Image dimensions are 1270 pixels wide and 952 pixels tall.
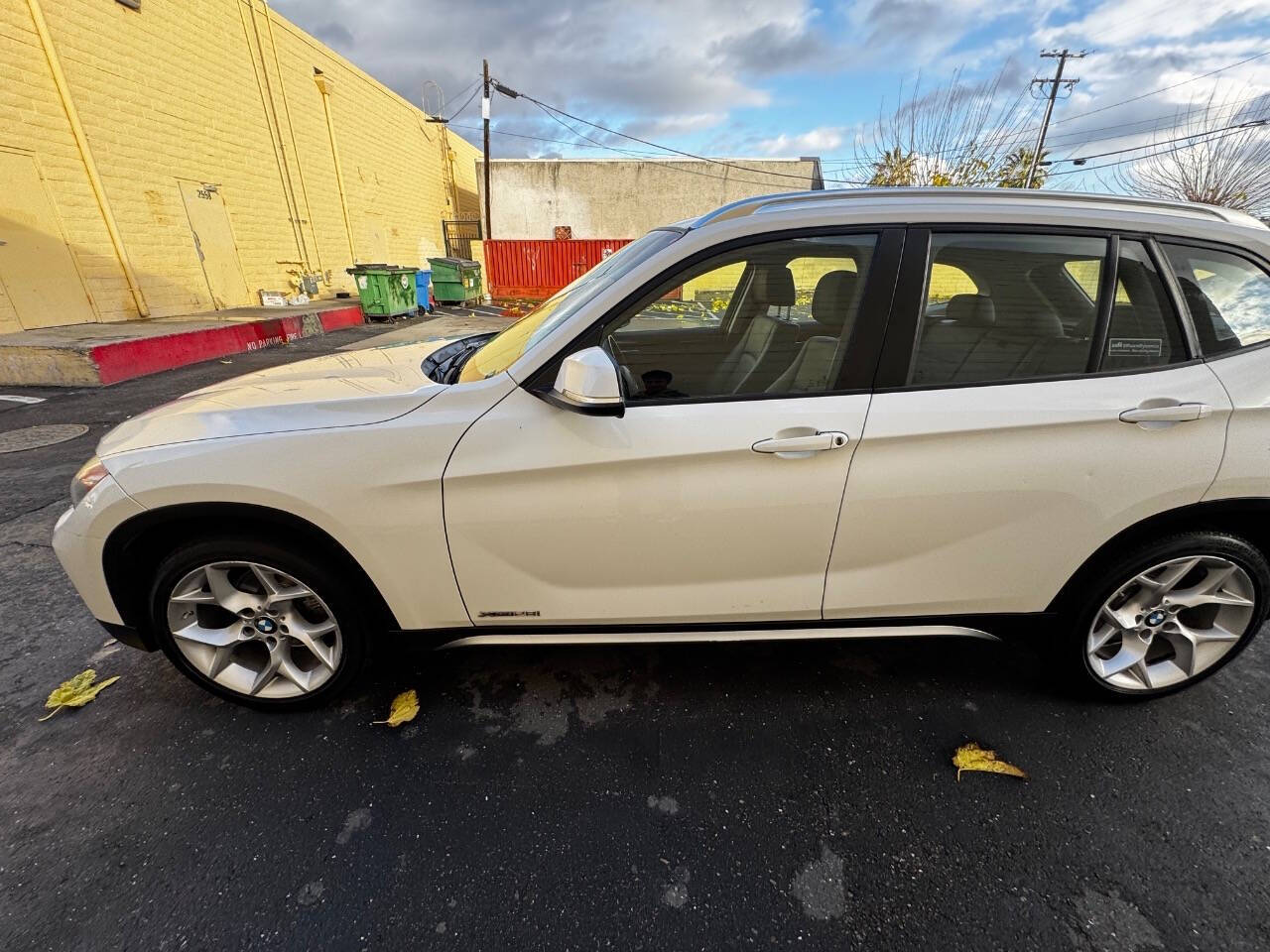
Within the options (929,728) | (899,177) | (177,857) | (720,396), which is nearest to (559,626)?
(720,396)

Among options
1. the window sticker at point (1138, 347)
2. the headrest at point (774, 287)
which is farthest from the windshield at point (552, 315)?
the window sticker at point (1138, 347)

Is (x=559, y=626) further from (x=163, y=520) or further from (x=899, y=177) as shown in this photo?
(x=899, y=177)

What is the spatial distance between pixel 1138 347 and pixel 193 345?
1065cm

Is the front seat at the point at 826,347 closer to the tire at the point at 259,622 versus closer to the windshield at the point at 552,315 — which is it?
the windshield at the point at 552,315

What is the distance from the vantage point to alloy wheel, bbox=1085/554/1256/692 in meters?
2.11

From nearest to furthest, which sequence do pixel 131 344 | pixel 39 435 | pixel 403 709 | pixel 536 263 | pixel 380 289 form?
pixel 403 709 < pixel 39 435 < pixel 131 344 < pixel 380 289 < pixel 536 263

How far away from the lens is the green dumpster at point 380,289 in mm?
13188

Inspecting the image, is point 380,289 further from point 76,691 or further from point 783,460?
point 783,460

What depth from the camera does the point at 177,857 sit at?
66.9 inches

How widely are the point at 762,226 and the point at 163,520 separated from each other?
216 centimetres

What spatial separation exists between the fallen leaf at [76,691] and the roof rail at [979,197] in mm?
2938

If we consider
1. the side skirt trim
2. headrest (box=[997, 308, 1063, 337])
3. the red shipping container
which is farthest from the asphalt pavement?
the red shipping container

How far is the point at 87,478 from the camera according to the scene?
6.43ft


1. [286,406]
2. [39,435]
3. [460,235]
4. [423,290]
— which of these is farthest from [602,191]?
[286,406]
